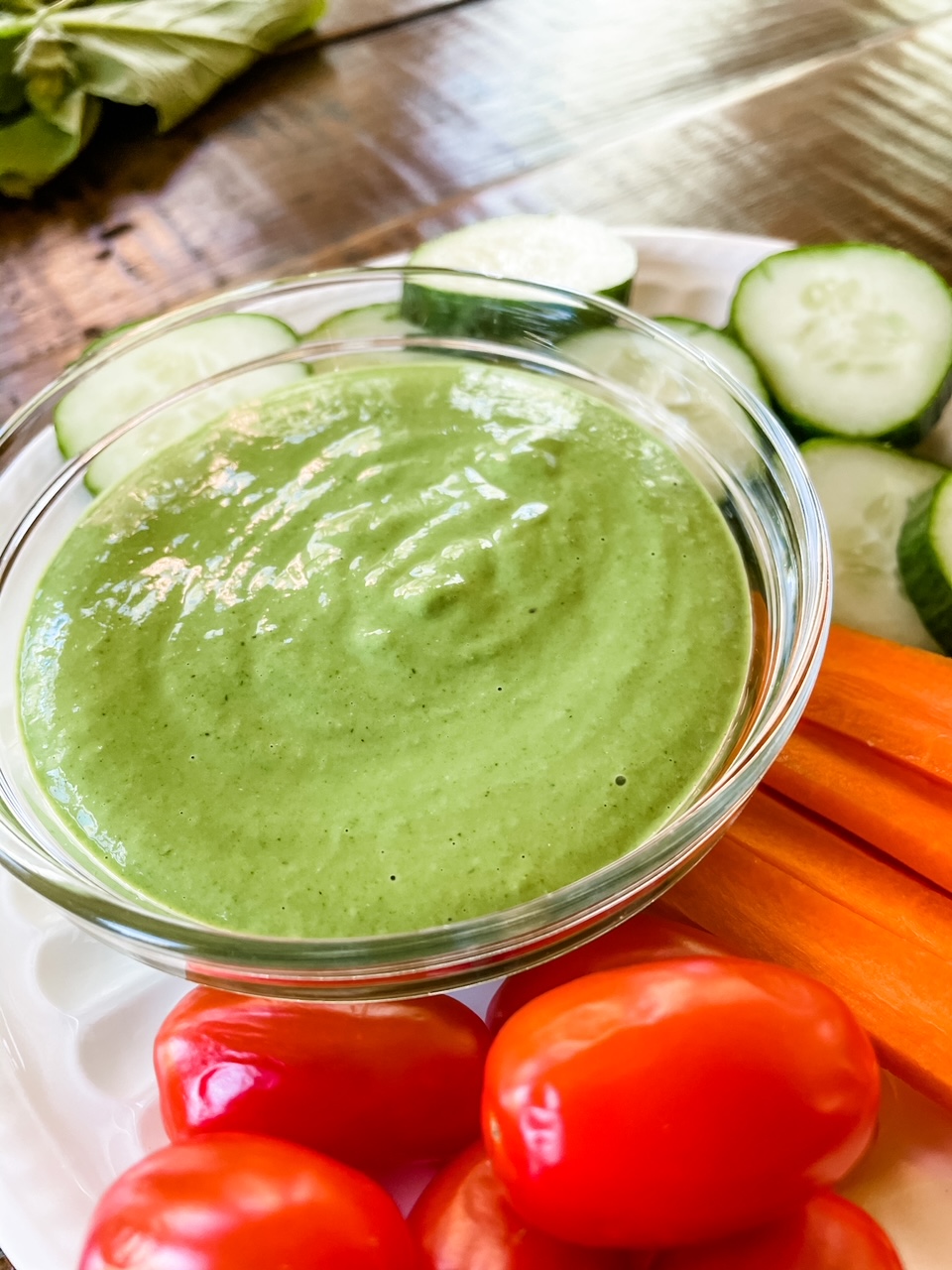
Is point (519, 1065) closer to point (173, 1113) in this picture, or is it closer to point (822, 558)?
point (173, 1113)

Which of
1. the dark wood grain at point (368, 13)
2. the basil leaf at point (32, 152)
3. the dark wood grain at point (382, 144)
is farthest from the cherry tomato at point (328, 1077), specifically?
the dark wood grain at point (368, 13)

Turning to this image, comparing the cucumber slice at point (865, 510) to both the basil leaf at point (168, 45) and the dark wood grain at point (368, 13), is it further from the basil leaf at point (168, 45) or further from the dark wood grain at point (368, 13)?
the dark wood grain at point (368, 13)

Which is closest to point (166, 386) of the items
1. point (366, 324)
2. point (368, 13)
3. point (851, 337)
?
point (366, 324)

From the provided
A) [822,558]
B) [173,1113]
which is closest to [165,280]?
[822,558]

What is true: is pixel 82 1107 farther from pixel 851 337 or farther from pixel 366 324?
pixel 851 337

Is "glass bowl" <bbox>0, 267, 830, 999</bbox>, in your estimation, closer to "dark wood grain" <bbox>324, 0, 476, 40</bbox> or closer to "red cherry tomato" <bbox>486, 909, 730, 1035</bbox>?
"red cherry tomato" <bbox>486, 909, 730, 1035</bbox>

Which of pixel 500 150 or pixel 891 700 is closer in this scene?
pixel 891 700
